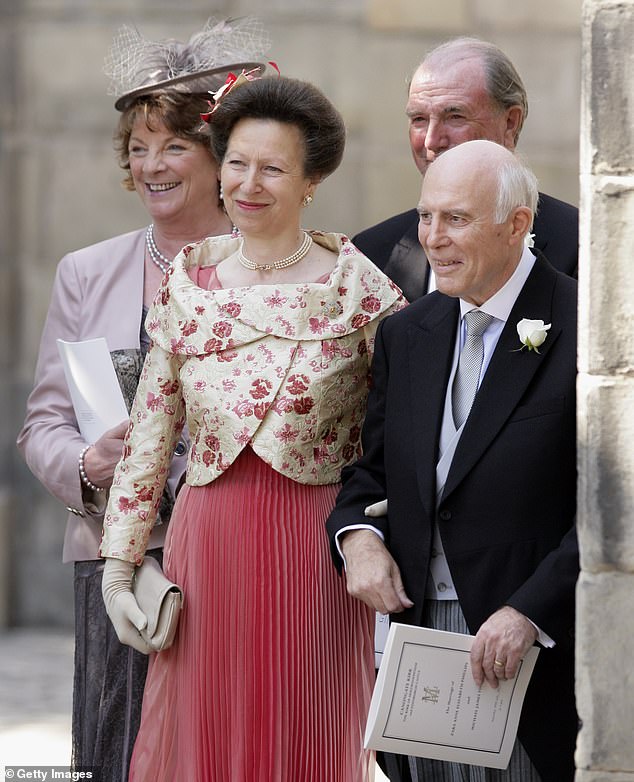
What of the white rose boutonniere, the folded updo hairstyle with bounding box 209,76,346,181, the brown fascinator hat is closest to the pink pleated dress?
the white rose boutonniere

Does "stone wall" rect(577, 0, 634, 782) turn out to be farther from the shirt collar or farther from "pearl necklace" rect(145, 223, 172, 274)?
"pearl necklace" rect(145, 223, 172, 274)

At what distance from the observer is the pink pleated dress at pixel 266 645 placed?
3203 mm

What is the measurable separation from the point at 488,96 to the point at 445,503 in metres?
1.36

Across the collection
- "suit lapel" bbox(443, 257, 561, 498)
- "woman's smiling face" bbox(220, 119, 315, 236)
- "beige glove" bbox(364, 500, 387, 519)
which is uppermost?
"woman's smiling face" bbox(220, 119, 315, 236)

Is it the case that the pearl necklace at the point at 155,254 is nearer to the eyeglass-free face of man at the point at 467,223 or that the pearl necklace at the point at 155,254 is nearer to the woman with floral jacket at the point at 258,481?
the woman with floral jacket at the point at 258,481

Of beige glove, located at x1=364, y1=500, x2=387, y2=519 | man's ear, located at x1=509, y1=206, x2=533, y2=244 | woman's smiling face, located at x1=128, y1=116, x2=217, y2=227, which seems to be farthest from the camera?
woman's smiling face, located at x1=128, y1=116, x2=217, y2=227

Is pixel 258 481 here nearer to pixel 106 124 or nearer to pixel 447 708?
pixel 447 708

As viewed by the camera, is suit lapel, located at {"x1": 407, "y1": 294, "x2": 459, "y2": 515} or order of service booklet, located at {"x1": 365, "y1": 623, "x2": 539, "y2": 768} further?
suit lapel, located at {"x1": 407, "y1": 294, "x2": 459, "y2": 515}

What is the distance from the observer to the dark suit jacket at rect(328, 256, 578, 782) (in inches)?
115

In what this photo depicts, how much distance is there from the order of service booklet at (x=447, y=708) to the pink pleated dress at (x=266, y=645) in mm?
378

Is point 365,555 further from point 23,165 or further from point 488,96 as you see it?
point 23,165

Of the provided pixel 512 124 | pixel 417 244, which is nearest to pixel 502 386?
pixel 417 244

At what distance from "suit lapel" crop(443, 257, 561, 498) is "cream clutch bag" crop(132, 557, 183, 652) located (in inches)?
27.0

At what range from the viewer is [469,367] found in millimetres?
3078
